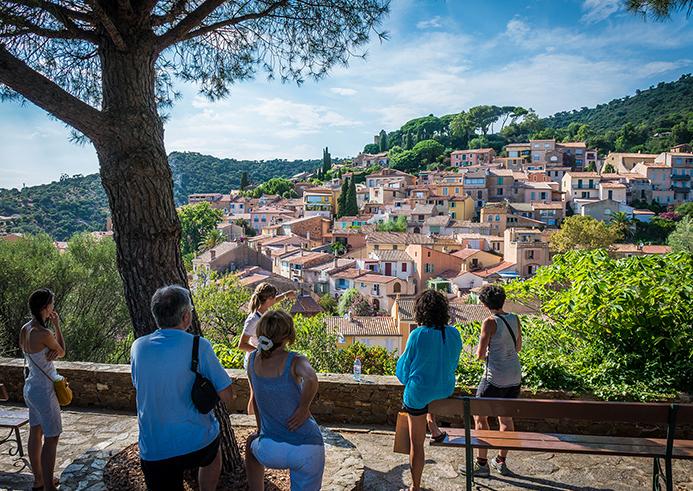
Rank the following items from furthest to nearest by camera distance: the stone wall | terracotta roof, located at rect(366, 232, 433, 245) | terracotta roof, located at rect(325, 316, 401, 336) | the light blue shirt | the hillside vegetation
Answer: the hillside vegetation < terracotta roof, located at rect(366, 232, 433, 245) < terracotta roof, located at rect(325, 316, 401, 336) < the stone wall < the light blue shirt

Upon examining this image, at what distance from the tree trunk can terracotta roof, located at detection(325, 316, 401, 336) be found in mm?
23959

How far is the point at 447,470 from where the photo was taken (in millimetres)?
3912

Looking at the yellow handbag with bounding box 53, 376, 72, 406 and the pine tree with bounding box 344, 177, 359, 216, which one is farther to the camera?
the pine tree with bounding box 344, 177, 359, 216

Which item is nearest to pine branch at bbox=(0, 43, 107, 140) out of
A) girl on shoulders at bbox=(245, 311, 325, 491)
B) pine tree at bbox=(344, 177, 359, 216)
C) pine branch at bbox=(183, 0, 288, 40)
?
pine branch at bbox=(183, 0, 288, 40)

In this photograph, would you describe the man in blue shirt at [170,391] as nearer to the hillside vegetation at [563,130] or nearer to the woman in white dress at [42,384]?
the woman in white dress at [42,384]

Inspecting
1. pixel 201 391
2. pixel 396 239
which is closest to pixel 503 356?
pixel 201 391

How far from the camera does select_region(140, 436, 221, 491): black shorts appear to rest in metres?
2.46

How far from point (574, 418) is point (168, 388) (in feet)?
8.19

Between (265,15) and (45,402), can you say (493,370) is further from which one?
(265,15)

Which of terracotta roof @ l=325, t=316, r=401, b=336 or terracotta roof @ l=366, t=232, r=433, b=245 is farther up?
terracotta roof @ l=366, t=232, r=433, b=245

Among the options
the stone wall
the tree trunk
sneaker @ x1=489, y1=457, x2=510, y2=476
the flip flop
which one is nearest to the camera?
the tree trunk

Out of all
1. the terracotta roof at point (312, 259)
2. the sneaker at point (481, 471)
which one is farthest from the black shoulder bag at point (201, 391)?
the terracotta roof at point (312, 259)

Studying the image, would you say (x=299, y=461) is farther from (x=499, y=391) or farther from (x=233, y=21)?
(x=233, y=21)

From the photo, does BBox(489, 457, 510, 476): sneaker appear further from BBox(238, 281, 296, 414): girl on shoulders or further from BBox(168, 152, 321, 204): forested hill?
BBox(168, 152, 321, 204): forested hill
